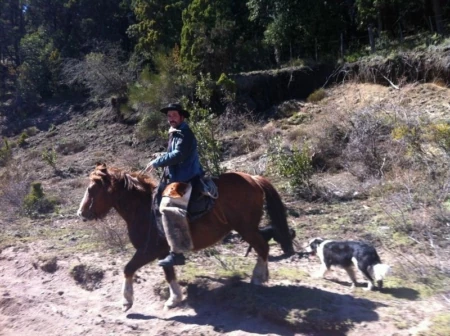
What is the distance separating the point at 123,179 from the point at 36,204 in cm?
736

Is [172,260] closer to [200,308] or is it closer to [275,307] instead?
[200,308]

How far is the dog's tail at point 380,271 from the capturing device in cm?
719

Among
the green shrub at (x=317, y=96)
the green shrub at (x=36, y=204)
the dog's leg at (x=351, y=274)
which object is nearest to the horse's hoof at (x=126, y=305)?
the dog's leg at (x=351, y=274)

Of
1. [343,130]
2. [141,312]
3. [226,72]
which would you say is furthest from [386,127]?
[226,72]

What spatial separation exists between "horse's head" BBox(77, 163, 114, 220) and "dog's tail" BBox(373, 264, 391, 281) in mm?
3526

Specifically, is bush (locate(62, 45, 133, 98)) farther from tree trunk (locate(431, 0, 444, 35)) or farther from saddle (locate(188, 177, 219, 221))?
saddle (locate(188, 177, 219, 221))

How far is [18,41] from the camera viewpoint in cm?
4597

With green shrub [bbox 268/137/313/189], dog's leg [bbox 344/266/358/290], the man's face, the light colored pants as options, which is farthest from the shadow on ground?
green shrub [bbox 268/137/313/189]

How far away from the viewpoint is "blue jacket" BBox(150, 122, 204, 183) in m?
7.14

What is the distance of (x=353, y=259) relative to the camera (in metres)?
7.57

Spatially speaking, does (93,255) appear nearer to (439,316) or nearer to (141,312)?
(141,312)

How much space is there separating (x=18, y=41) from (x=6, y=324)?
139 ft

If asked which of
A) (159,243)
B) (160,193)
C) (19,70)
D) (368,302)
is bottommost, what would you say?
(368,302)

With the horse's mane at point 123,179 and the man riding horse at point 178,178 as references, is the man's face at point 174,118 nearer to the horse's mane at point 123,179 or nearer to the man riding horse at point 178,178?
the man riding horse at point 178,178
